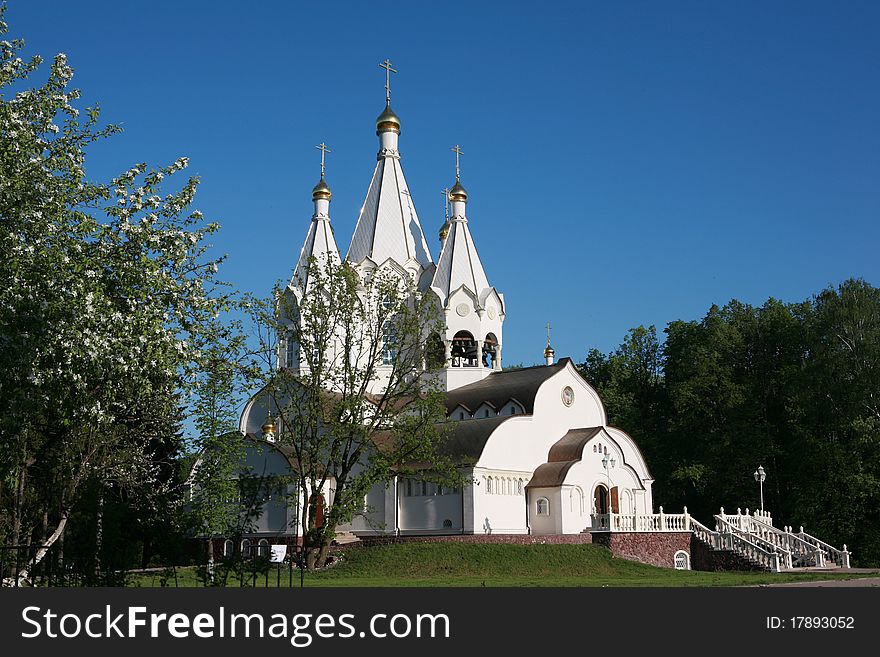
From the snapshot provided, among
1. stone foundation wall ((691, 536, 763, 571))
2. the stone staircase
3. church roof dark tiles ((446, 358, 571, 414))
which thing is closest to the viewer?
the stone staircase

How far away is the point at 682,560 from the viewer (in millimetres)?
35500

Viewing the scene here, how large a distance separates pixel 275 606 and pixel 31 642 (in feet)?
8.81

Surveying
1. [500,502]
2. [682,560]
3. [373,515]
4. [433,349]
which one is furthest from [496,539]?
[433,349]

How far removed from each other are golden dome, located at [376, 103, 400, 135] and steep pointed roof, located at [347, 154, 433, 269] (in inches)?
61.6

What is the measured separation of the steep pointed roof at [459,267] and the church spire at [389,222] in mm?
1595

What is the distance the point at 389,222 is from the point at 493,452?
13502 mm

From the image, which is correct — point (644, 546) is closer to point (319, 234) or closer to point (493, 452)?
point (493, 452)

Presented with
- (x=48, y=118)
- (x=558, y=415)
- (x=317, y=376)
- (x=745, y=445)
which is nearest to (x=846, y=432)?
(x=745, y=445)

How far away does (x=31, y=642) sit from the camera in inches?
426

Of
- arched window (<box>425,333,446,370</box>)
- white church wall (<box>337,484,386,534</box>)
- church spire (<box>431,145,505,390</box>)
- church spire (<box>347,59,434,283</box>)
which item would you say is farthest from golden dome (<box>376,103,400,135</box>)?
white church wall (<box>337,484,386,534</box>)

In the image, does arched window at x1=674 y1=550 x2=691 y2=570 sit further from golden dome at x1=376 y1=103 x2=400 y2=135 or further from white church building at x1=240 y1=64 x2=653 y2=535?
golden dome at x1=376 y1=103 x2=400 y2=135

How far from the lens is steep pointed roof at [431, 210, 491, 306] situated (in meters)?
42.6

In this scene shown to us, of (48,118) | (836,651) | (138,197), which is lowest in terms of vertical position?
Answer: (836,651)

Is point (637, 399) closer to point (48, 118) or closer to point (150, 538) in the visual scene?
point (150, 538)
